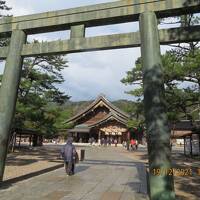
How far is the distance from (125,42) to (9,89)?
3492mm

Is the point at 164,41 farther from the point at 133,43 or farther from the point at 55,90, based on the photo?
the point at 55,90

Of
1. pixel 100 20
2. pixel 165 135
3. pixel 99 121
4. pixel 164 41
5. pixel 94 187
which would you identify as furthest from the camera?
pixel 99 121

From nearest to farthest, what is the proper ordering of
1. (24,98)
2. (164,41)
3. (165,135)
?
(165,135)
(164,41)
(24,98)

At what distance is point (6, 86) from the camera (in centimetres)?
837

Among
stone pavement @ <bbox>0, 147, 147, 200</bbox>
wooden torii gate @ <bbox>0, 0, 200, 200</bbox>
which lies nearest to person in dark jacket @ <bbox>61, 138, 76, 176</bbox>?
stone pavement @ <bbox>0, 147, 147, 200</bbox>

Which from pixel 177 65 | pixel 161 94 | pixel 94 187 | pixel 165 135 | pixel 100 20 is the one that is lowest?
pixel 94 187

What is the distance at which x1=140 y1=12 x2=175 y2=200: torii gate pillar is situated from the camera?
6219 millimetres

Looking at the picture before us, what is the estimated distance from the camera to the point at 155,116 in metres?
6.55

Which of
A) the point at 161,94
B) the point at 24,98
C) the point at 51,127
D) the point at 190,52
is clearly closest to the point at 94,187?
the point at 161,94

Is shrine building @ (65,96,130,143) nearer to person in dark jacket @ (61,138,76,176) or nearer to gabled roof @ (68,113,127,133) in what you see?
gabled roof @ (68,113,127,133)

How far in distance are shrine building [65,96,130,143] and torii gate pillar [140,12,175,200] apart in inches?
1409

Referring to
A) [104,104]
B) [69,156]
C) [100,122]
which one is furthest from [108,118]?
[69,156]

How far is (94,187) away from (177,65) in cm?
895

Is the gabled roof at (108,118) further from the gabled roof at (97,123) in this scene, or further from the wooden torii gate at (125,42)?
the wooden torii gate at (125,42)
